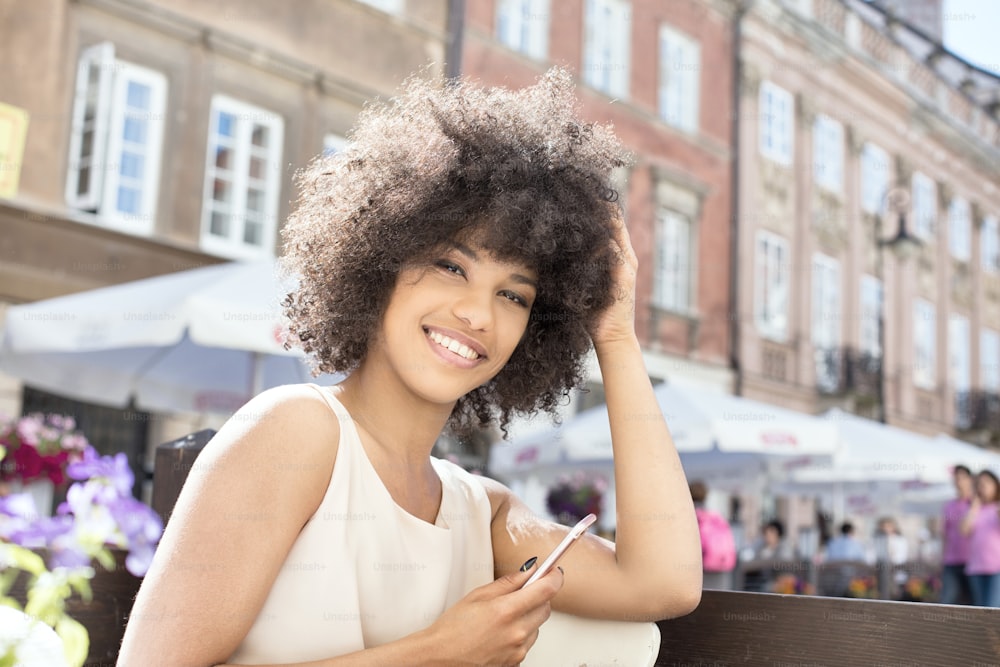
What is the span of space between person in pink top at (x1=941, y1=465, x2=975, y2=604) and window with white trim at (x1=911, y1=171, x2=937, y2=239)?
17020mm

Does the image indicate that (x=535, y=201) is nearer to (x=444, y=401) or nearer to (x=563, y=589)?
(x=444, y=401)

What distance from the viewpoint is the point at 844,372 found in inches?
847

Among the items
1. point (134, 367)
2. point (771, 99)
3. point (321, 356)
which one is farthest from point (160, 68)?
point (771, 99)

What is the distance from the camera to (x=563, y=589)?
6.43 feet

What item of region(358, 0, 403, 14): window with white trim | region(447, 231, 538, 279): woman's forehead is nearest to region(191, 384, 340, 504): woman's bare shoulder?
region(447, 231, 538, 279): woman's forehead

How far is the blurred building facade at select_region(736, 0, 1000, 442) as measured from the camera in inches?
788

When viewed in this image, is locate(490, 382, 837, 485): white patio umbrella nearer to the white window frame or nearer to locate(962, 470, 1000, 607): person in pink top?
locate(962, 470, 1000, 607): person in pink top

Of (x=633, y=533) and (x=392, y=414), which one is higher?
(x=392, y=414)

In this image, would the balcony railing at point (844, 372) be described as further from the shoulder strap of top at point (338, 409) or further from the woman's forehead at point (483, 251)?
the shoulder strap of top at point (338, 409)

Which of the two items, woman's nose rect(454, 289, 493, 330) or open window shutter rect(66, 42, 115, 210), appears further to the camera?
open window shutter rect(66, 42, 115, 210)

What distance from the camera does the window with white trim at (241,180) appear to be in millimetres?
12125

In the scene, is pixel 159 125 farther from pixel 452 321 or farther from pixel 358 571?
pixel 358 571

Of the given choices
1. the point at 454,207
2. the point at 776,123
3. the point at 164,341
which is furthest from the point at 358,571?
the point at 776,123

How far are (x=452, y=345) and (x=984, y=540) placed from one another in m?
7.91
